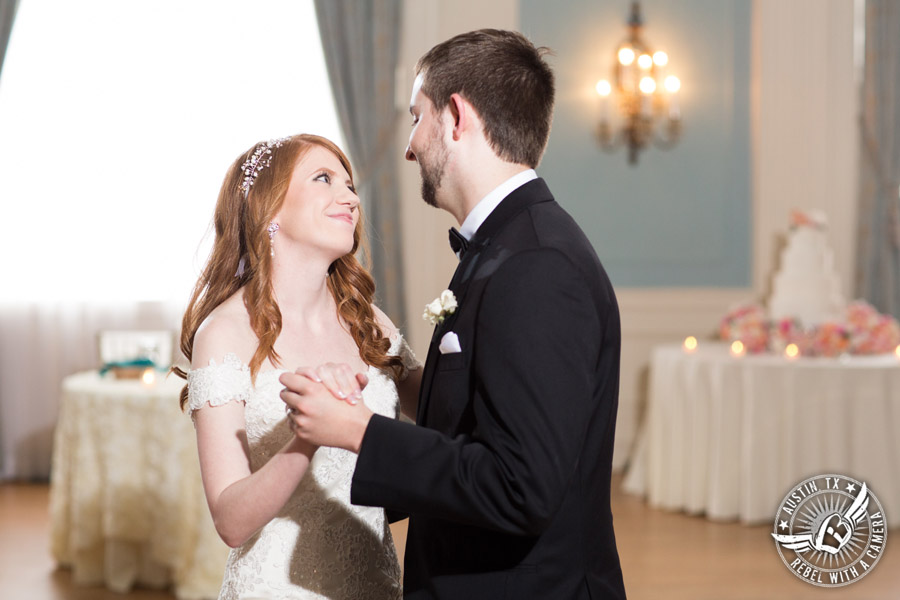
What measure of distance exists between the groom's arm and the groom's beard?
1.09 ft

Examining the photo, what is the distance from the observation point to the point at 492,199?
1.60 meters

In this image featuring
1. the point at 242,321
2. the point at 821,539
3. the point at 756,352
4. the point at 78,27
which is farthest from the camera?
the point at 78,27

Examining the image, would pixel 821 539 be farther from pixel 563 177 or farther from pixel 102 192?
pixel 102 192

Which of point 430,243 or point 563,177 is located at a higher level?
point 563,177

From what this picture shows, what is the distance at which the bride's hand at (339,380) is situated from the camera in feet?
4.52

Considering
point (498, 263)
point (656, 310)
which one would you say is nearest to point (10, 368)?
point (656, 310)

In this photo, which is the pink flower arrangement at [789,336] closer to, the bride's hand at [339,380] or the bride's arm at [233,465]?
the bride's arm at [233,465]

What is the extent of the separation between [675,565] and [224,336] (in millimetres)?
3133

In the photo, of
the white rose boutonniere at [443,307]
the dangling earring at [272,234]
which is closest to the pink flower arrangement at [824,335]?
the dangling earring at [272,234]

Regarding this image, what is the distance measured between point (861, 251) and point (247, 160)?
5980 millimetres

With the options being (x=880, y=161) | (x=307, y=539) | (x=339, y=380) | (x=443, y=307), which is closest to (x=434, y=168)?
(x=443, y=307)

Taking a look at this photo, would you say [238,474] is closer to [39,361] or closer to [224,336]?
[224,336]

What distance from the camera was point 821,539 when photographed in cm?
424

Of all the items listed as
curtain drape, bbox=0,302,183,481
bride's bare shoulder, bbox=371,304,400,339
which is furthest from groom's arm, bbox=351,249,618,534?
curtain drape, bbox=0,302,183,481
